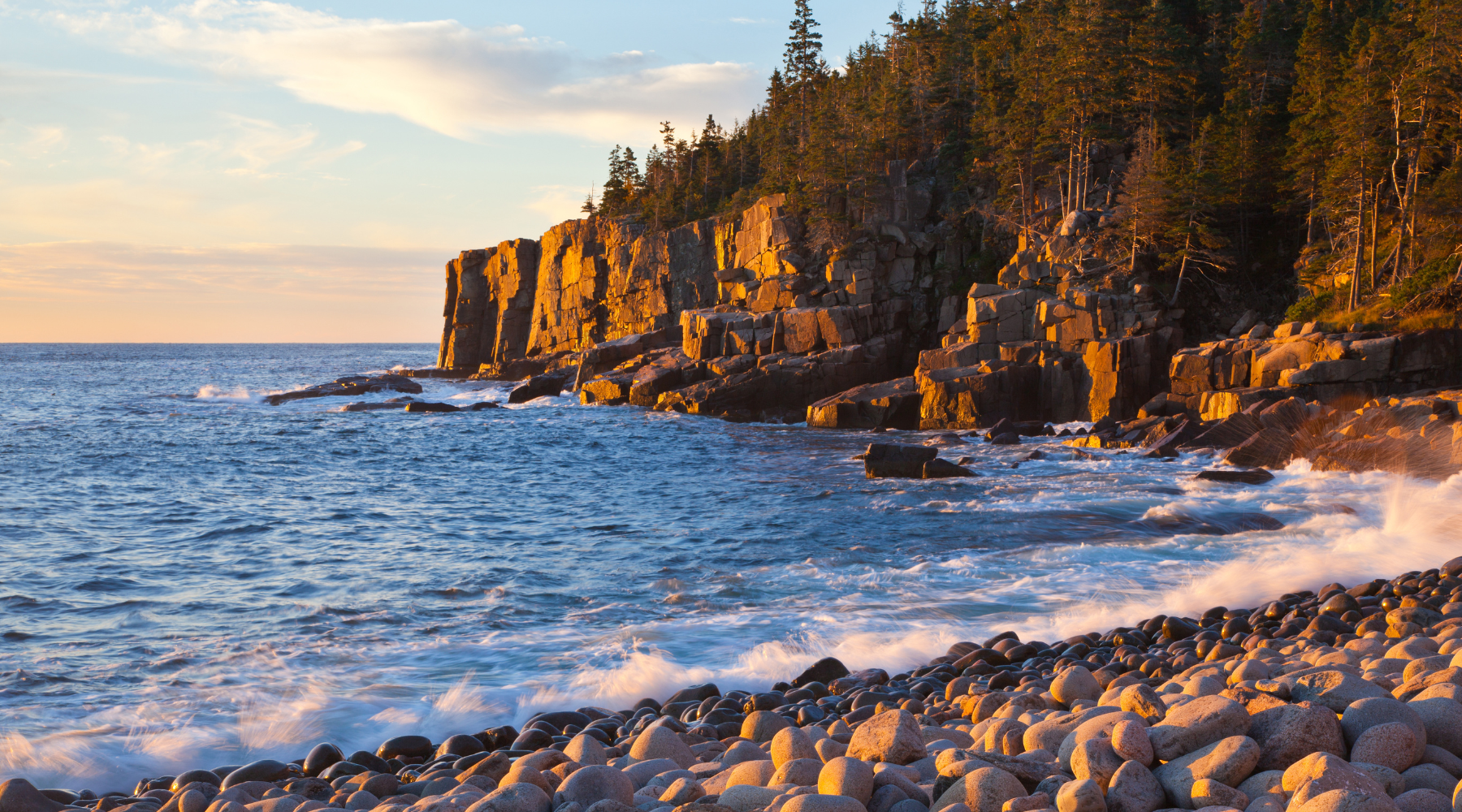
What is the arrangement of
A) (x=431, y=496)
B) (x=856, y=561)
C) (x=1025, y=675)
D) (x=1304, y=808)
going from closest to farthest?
(x=1304, y=808)
(x=1025, y=675)
(x=856, y=561)
(x=431, y=496)

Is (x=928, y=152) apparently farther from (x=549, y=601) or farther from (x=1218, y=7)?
(x=549, y=601)

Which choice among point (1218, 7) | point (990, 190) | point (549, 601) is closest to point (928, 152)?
point (990, 190)

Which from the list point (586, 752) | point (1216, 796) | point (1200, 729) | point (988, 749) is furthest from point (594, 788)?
point (1200, 729)

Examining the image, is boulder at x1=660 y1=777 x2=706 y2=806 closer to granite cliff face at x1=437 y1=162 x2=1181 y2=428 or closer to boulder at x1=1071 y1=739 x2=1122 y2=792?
boulder at x1=1071 y1=739 x2=1122 y2=792

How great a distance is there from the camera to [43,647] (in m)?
10.1

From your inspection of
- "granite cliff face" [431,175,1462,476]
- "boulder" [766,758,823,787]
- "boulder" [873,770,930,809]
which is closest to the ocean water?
"granite cliff face" [431,175,1462,476]

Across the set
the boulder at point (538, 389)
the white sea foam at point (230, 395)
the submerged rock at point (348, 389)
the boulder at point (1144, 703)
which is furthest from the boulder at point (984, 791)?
the white sea foam at point (230, 395)

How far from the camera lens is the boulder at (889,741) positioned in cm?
459

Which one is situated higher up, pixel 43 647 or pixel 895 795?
pixel 895 795

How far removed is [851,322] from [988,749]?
133 ft

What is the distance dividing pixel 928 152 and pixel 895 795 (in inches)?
2339

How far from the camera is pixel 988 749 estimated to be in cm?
479

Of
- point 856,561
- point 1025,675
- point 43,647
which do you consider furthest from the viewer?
point 856,561

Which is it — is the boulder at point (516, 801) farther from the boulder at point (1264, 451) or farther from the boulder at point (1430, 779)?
the boulder at point (1264, 451)
